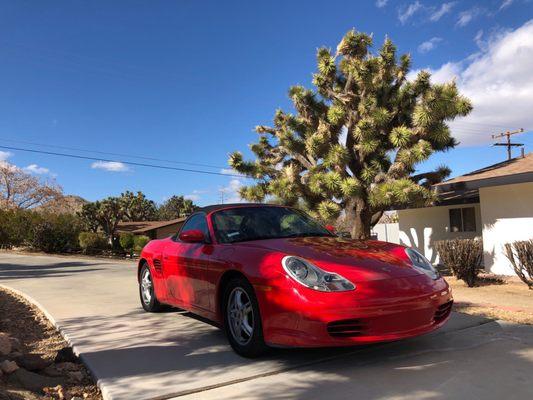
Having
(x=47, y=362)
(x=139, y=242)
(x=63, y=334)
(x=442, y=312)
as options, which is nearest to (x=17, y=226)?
(x=139, y=242)

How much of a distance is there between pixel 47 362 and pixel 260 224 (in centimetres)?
250

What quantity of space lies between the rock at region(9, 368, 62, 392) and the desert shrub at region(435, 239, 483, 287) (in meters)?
8.19

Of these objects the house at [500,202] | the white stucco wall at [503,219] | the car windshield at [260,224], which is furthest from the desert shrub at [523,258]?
the car windshield at [260,224]

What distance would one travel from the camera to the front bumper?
12.9 ft

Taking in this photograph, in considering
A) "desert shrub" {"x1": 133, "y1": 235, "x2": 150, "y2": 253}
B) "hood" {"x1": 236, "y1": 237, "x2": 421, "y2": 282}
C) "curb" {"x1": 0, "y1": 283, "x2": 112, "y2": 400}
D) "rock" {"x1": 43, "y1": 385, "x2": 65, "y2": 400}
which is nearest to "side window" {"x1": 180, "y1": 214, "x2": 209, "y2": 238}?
"hood" {"x1": 236, "y1": 237, "x2": 421, "y2": 282}

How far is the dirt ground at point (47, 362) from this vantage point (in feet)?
12.7

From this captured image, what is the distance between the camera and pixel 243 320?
4621 millimetres

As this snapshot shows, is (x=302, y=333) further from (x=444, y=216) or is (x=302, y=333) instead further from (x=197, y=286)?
(x=444, y=216)

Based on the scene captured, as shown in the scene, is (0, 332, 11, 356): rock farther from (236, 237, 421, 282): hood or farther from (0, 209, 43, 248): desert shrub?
(0, 209, 43, 248): desert shrub

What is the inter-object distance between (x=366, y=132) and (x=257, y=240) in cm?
821

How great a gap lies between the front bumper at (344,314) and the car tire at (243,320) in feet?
0.45

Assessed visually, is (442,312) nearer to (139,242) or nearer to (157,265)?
(157,265)

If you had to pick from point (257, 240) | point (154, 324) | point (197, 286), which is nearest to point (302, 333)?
point (257, 240)

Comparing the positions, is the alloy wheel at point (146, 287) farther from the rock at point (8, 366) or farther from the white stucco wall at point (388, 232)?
the white stucco wall at point (388, 232)
